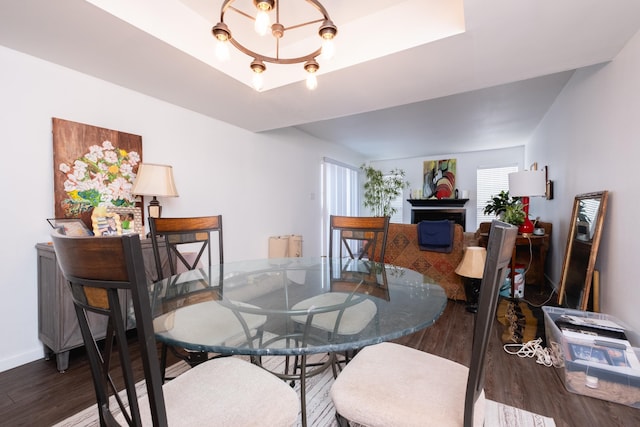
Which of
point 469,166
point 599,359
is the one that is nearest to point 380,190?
point 469,166

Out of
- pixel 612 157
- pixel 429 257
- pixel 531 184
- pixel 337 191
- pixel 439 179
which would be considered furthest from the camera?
pixel 439 179

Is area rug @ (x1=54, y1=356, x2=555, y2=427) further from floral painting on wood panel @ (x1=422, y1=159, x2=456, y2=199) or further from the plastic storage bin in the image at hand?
floral painting on wood panel @ (x1=422, y1=159, x2=456, y2=199)

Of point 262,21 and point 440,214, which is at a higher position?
point 262,21

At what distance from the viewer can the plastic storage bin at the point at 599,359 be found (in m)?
1.62

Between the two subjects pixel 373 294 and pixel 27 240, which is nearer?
pixel 373 294

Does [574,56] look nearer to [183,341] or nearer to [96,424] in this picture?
[183,341]

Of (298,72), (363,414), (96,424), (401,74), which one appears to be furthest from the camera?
(298,72)

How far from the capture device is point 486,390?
1.74 meters

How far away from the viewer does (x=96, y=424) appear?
1.46 metres

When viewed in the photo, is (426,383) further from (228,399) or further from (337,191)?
(337,191)

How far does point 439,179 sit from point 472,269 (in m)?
4.73

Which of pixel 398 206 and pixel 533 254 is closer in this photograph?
pixel 533 254

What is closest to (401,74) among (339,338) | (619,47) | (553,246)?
(619,47)

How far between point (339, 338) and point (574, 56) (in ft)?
8.46
